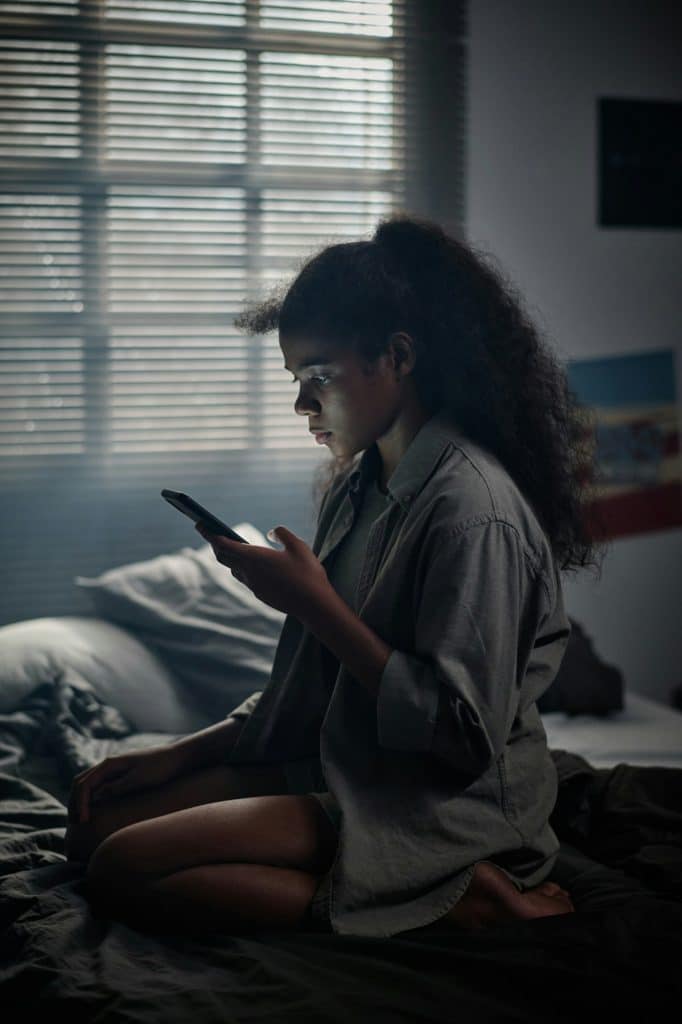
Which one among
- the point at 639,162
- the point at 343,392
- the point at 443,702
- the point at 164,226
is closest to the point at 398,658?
the point at 443,702

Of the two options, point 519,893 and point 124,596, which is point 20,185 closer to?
point 124,596

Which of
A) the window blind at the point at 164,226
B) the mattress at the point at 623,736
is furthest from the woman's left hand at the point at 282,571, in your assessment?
the window blind at the point at 164,226

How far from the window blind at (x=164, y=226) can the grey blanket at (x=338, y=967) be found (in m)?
1.42

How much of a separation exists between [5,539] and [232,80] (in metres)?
1.25

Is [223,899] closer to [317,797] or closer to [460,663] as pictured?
[317,797]

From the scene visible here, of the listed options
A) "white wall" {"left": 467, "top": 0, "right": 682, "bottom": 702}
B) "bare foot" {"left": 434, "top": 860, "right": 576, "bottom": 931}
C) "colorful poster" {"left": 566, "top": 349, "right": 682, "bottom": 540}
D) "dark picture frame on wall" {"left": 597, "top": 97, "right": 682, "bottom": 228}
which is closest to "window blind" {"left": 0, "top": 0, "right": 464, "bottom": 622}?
"white wall" {"left": 467, "top": 0, "right": 682, "bottom": 702}

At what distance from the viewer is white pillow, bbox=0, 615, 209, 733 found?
1765 millimetres

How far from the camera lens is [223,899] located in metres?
1.09

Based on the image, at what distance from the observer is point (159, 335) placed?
2.55m

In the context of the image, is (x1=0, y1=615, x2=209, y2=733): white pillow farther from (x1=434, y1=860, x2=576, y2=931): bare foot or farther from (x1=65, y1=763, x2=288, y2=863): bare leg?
(x1=434, y1=860, x2=576, y2=931): bare foot

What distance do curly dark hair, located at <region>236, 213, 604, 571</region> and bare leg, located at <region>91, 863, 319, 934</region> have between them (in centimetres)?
51

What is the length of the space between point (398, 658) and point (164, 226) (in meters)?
1.78

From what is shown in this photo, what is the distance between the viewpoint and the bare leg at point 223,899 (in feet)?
3.58

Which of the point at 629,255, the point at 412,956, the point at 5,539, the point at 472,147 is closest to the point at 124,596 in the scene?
the point at 5,539
